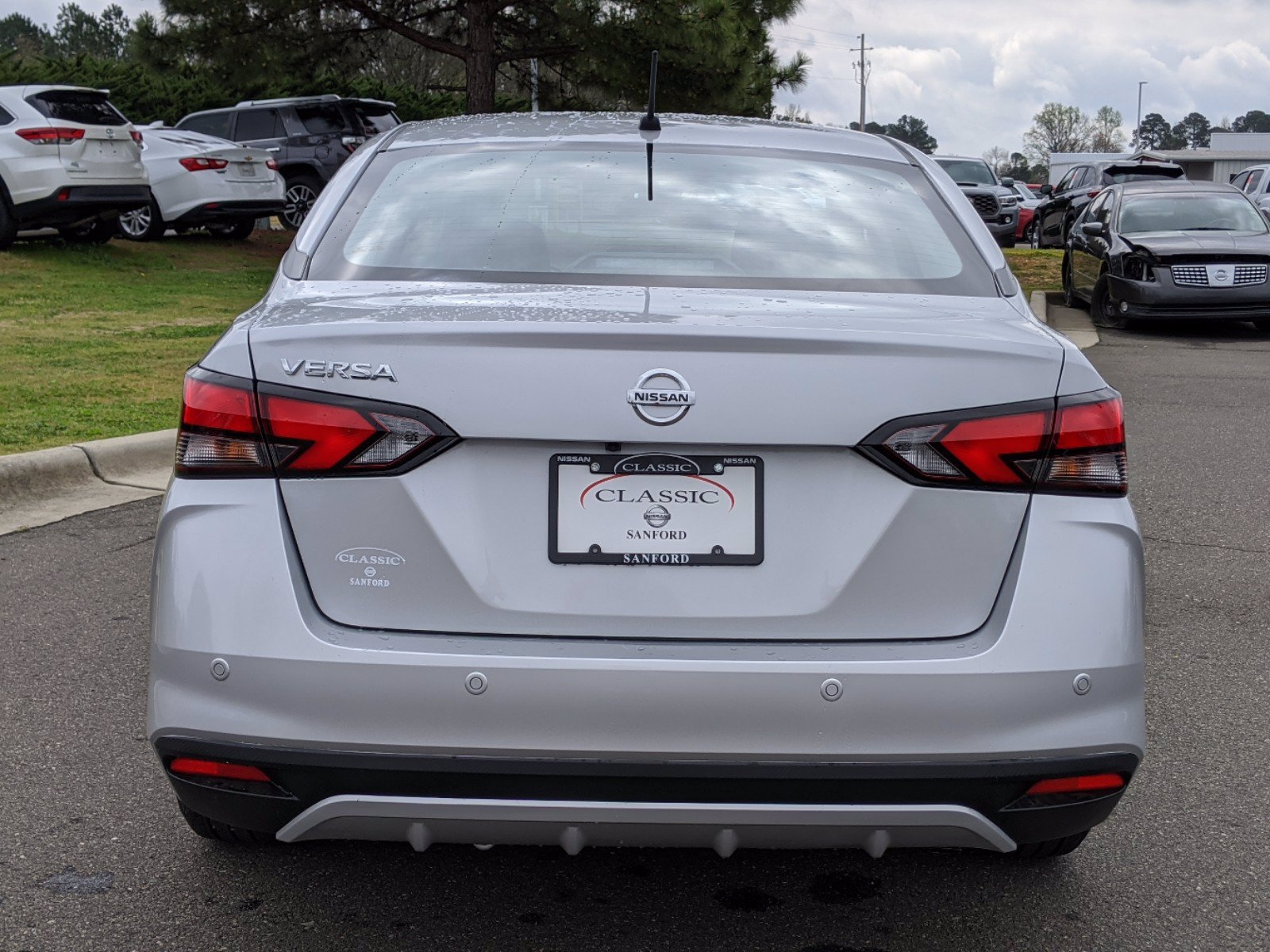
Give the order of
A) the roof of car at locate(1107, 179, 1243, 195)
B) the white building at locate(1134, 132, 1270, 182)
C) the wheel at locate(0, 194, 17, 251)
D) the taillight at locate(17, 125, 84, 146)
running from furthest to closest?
the white building at locate(1134, 132, 1270, 182), the roof of car at locate(1107, 179, 1243, 195), the wheel at locate(0, 194, 17, 251), the taillight at locate(17, 125, 84, 146)

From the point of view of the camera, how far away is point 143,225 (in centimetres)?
1855

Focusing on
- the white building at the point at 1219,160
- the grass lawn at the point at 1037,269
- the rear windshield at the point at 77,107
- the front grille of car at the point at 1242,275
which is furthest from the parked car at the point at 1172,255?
the white building at the point at 1219,160

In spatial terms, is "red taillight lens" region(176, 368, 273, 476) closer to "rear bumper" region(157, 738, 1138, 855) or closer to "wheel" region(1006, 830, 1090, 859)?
"rear bumper" region(157, 738, 1138, 855)

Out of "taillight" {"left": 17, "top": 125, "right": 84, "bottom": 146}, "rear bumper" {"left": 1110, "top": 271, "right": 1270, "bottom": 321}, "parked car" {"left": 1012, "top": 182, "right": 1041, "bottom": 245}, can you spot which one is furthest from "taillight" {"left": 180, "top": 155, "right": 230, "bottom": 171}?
"parked car" {"left": 1012, "top": 182, "right": 1041, "bottom": 245}

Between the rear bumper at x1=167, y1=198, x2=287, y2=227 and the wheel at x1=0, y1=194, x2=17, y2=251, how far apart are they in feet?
8.69

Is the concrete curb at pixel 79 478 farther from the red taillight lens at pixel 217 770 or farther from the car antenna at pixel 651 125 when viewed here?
the red taillight lens at pixel 217 770

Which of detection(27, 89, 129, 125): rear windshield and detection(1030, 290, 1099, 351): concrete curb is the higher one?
detection(27, 89, 129, 125): rear windshield

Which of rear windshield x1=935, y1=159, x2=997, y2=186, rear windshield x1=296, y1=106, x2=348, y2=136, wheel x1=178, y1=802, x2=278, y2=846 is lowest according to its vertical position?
wheel x1=178, y1=802, x2=278, y2=846

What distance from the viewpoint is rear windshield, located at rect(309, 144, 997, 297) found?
293 centimetres

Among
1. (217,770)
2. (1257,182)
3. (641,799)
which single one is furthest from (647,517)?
(1257,182)

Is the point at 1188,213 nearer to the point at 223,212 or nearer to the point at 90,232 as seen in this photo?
the point at 223,212

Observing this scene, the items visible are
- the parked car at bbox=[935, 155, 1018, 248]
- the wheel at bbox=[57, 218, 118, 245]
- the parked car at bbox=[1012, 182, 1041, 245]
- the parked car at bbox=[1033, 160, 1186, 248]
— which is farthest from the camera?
the parked car at bbox=[1012, 182, 1041, 245]

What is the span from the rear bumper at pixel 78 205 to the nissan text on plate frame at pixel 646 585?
14.1 metres

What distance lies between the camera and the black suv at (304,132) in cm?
2141
